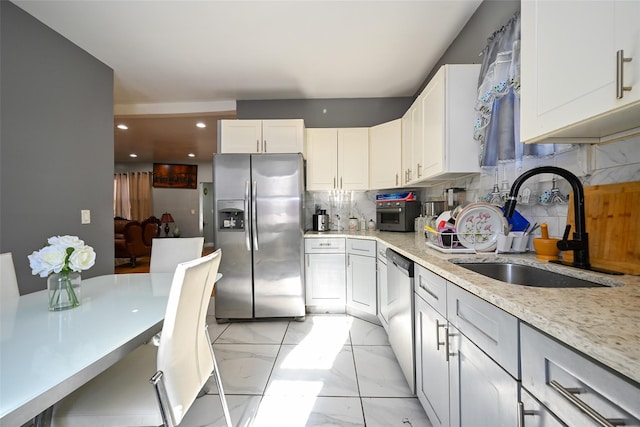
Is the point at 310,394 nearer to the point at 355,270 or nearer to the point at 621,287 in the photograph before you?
the point at 355,270

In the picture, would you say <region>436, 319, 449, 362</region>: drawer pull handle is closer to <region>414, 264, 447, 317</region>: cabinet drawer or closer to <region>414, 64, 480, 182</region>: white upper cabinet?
<region>414, 264, 447, 317</region>: cabinet drawer

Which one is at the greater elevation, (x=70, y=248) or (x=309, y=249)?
(x=70, y=248)

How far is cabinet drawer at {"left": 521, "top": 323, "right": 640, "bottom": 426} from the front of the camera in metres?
0.45

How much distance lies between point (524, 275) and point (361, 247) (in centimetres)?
163

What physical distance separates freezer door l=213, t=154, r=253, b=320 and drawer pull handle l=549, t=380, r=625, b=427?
2.56 metres

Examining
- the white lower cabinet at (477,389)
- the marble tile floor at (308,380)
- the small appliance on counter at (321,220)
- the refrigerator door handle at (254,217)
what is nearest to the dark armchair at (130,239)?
the marble tile floor at (308,380)

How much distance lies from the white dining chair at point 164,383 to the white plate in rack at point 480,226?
1377 millimetres

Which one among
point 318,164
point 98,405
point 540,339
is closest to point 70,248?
point 98,405

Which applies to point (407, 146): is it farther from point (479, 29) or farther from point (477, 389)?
point (477, 389)

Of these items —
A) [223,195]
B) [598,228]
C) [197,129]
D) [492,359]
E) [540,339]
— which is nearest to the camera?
[540,339]

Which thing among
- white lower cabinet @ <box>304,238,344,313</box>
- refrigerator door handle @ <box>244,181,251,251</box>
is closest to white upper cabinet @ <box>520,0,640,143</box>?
white lower cabinet @ <box>304,238,344,313</box>

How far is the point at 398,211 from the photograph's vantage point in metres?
2.93

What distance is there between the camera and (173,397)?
939 millimetres

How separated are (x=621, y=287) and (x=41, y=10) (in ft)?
11.9
